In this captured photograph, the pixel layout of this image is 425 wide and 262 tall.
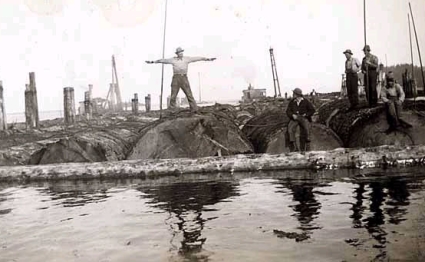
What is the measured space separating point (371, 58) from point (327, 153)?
3698mm

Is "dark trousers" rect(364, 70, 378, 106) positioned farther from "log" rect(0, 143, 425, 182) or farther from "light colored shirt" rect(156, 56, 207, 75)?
"light colored shirt" rect(156, 56, 207, 75)

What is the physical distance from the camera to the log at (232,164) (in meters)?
9.41

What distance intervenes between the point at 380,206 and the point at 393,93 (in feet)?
17.0

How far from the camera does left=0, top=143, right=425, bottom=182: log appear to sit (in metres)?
9.41

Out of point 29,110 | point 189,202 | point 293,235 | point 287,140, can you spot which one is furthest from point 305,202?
point 29,110

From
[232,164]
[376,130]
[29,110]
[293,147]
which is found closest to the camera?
[232,164]

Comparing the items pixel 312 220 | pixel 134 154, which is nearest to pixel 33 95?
pixel 134 154

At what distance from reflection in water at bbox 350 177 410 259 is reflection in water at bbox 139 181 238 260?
1.48 meters

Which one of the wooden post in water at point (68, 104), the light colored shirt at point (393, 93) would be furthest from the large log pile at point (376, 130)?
the wooden post in water at point (68, 104)

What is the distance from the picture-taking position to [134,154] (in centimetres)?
1116

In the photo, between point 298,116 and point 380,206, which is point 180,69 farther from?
point 380,206

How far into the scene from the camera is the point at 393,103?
33.8 ft

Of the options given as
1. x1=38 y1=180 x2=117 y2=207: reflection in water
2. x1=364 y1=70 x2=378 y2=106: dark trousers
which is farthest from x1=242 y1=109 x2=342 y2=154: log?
x1=38 y1=180 x2=117 y2=207: reflection in water

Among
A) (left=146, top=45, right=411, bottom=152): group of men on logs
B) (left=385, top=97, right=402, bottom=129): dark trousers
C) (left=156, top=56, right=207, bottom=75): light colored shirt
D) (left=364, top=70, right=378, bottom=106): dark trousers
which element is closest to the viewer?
(left=385, top=97, right=402, bottom=129): dark trousers
